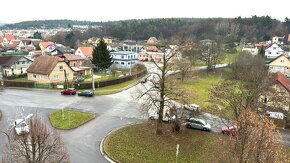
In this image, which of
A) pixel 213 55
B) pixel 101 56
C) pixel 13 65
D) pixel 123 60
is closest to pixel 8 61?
pixel 13 65

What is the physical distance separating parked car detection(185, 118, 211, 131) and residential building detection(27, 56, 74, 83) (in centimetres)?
2968

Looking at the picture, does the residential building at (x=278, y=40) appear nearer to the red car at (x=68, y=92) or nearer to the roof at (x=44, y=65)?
the roof at (x=44, y=65)

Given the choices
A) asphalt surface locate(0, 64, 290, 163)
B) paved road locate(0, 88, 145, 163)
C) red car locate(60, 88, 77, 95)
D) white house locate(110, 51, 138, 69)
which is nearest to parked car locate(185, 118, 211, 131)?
asphalt surface locate(0, 64, 290, 163)

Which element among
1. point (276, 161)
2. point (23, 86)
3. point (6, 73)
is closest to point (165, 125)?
point (276, 161)

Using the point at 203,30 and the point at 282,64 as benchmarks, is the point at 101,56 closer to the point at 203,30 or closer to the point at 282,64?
the point at 282,64

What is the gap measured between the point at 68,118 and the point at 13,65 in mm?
35712

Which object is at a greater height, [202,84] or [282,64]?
[282,64]

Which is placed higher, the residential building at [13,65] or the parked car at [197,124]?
the residential building at [13,65]

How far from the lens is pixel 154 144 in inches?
982

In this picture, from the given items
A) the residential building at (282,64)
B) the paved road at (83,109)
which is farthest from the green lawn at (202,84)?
the residential building at (282,64)

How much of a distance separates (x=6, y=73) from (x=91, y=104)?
31.4m

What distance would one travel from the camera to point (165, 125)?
29797mm

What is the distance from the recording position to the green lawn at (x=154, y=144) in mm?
22500

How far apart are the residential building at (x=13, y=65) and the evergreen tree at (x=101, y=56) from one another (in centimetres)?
1631
